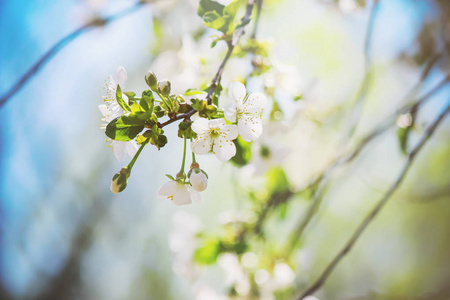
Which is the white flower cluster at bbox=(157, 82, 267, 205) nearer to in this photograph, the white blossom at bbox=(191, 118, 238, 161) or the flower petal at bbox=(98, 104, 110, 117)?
the white blossom at bbox=(191, 118, 238, 161)

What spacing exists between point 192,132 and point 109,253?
151 inches

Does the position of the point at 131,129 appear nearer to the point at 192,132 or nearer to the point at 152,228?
the point at 192,132

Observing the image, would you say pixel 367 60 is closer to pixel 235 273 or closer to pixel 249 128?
pixel 249 128

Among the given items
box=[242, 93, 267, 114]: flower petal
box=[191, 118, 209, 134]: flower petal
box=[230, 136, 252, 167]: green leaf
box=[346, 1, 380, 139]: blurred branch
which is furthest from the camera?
box=[346, 1, 380, 139]: blurred branch

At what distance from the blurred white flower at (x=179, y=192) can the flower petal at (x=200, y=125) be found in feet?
0.36

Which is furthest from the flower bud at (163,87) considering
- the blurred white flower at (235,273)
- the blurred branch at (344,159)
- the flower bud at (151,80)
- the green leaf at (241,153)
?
the blurred white flower at (235,273)

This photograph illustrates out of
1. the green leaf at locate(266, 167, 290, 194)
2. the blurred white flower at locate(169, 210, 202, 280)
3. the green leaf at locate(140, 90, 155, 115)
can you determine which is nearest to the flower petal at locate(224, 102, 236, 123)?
the green leaf at locate(140, 90, 155, 115)

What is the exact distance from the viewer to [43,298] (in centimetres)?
398

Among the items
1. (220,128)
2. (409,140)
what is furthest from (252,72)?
(409,140)

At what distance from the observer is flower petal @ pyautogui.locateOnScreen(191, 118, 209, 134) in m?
0.51

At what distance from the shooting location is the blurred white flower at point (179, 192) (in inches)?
22.8

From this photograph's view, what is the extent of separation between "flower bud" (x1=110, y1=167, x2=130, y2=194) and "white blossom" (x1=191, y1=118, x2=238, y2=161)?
114 mm

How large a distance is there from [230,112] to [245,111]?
0.24 ft

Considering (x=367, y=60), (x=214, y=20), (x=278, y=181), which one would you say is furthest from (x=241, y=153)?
(x=367, y=60)
